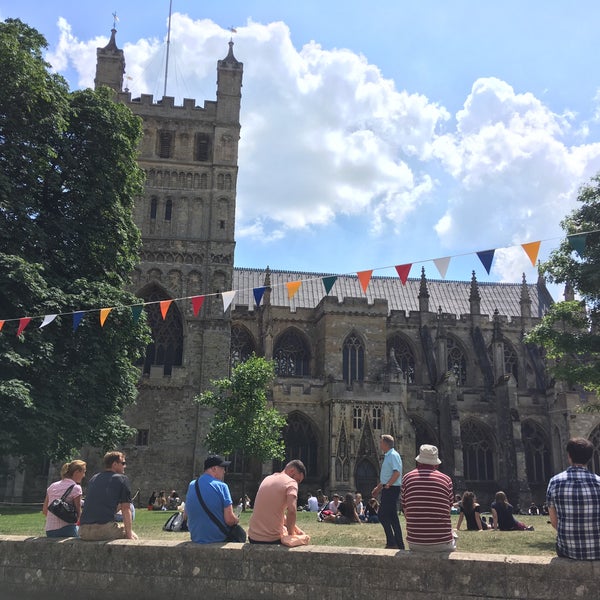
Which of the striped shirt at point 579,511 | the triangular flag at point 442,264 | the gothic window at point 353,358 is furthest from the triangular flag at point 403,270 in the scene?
the gothic window at point 353,358

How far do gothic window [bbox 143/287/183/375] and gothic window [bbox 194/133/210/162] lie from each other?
8433 mm

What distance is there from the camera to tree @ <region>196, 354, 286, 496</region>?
2716 centimetres

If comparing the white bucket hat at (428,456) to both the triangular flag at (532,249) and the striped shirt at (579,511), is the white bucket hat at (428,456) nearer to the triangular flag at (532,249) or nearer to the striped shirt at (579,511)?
the striped shirt at (579,511)

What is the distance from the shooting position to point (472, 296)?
1748 inches

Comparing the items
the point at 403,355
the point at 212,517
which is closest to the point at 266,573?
the point at 212,517

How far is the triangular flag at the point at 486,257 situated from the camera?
13586 millimetres

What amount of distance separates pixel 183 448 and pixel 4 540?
24410 mm

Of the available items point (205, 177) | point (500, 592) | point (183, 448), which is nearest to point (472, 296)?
point (205, 177)

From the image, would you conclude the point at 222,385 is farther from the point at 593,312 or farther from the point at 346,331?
the point at 593,312

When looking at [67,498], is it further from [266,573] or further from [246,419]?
[246,419]

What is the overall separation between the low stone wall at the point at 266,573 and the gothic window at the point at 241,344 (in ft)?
101

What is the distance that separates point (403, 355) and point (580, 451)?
118 feet

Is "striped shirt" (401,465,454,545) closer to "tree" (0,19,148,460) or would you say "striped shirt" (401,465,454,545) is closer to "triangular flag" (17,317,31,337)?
"triangular flag" (17,317,31,337)

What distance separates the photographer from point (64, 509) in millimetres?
8758
